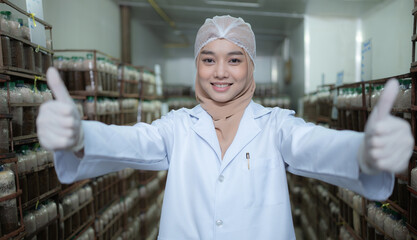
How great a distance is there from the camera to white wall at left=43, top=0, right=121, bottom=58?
281 cm

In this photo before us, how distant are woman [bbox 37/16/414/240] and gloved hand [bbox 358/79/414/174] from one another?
0.69 ft

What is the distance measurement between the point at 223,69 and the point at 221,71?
17 millimetres

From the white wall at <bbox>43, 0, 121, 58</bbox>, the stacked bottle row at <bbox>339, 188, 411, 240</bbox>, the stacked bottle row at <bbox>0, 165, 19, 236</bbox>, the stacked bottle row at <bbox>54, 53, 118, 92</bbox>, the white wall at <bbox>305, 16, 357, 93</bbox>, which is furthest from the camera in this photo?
the white wall at <bbox>305, 16, 357, 93</bbox>

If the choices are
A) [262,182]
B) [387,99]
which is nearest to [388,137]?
[387,99]

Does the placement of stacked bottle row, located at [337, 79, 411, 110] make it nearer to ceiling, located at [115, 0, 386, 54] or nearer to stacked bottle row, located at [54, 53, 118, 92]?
ceiling, located at [115, 0, 386, 54]

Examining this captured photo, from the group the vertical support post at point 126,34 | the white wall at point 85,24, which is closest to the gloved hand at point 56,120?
the white wall at point 85,24

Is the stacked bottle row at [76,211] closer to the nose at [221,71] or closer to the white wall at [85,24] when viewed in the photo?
the white wall at [85,24]

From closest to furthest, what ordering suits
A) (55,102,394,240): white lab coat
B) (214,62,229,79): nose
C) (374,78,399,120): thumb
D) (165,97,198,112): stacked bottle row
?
1. (374,78,399,120): thumb
2. (55,102,394,240): white lab coat
3. (214,62,229,79): nose
4. (165,97,198,112): stacked bottle row

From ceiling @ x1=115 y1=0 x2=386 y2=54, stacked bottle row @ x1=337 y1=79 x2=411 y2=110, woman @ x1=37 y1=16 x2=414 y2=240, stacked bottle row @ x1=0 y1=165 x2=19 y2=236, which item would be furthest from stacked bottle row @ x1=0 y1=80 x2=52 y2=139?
ceiling @ x1=115 y1=0 x2=386 y2=54

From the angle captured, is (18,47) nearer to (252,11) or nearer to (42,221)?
(42,221)

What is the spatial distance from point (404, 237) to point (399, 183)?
32cm

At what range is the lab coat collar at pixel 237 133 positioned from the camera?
135 centimetres

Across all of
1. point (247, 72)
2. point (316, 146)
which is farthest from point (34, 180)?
point (316, 146)

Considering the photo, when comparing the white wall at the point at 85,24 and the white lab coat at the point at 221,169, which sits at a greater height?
the white wall at the point at 85,24
